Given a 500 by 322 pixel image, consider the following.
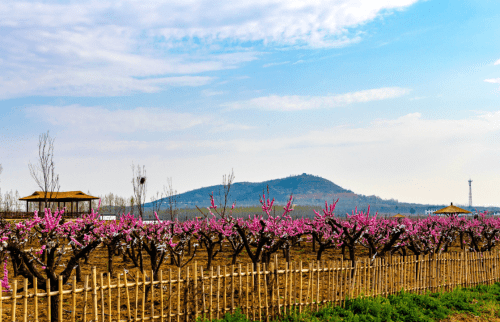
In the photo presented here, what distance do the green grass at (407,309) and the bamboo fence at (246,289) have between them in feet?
0.70

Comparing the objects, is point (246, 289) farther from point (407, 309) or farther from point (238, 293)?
point (407, 309)

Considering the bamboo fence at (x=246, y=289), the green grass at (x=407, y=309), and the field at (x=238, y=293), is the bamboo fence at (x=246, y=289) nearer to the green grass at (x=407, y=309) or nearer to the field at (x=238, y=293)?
the field at (x=238, y=293)

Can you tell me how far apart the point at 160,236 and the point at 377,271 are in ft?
22.8

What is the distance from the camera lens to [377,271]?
431 inches

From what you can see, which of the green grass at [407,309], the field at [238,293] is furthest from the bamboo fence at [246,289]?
the green grass at [407,309]

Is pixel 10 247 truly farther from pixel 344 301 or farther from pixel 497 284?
pixel 497 284

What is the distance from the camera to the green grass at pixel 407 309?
9216 mm

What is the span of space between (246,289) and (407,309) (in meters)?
4.94

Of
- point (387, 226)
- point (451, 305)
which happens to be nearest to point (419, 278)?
point (451, 305)

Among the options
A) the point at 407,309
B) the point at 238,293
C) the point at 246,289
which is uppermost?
the point at 246,289

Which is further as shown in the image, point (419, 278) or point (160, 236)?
point (160, 236)

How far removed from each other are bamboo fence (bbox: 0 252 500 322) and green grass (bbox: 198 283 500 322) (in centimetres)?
21

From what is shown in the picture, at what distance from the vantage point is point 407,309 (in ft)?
34.6

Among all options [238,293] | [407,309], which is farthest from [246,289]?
[407,309]
